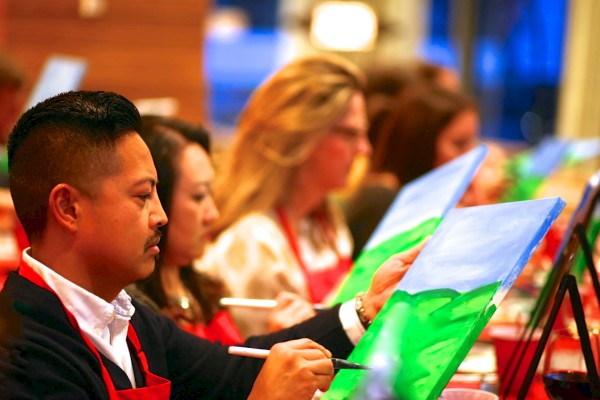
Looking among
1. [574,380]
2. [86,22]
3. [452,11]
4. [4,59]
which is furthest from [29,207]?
[452,11]

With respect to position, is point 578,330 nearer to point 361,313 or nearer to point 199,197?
point 361,313

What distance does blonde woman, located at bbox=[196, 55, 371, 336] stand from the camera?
2.95 m

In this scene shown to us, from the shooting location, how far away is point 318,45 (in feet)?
33.3

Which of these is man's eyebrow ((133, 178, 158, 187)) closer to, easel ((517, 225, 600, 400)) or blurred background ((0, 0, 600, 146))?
easel ((517, 225, 600, 400))

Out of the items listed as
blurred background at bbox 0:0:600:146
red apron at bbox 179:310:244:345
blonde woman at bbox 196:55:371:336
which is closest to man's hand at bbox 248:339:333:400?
red apron at bbox 179:310:244:345

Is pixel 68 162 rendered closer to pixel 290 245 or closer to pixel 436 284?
pixel 436 284

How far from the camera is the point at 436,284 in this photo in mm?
1366

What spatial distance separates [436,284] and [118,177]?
1.55ft

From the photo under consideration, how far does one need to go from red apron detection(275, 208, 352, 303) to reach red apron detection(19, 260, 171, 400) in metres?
1.50

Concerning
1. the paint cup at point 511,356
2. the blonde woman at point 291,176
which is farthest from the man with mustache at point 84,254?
the blonde woman at point 291,176

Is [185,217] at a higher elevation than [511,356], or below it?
higher

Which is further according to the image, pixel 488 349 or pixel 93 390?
pixel 488 349

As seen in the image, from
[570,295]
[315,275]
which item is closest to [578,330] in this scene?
[570,295]

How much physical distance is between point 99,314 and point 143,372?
0.50 ft
